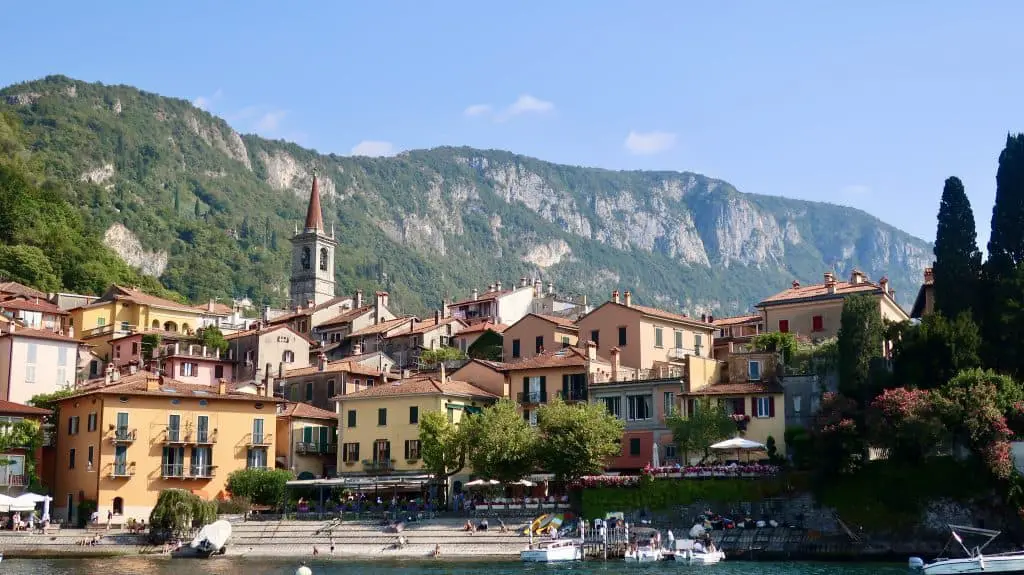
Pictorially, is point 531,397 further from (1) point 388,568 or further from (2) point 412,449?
(1) point 388,568

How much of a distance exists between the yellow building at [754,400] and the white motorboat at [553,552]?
40.3 ft

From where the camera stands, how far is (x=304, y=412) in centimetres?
8131

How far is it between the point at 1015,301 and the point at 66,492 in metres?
52.9

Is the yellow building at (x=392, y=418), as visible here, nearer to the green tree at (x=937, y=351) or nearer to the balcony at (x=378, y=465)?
the balcony at (x=378, y=465)

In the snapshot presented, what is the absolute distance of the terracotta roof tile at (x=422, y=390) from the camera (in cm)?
7481

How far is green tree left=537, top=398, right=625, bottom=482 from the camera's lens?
64500 mm

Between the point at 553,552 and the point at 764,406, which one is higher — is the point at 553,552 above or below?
below

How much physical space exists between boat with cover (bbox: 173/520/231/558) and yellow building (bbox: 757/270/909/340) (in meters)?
37.1

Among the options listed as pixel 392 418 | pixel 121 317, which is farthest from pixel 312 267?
pixel 392 418

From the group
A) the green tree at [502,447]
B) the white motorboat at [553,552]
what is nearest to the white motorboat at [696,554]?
the white motorboat at [553,552]

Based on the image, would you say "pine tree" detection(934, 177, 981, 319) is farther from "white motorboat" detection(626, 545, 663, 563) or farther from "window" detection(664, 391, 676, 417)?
"white motorboat" detection(626, 545, 663, 563)

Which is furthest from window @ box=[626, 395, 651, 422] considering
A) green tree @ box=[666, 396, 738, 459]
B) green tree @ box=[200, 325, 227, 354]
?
green tree @ box=[200, 325, 227, 354]

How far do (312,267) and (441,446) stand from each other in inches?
3572

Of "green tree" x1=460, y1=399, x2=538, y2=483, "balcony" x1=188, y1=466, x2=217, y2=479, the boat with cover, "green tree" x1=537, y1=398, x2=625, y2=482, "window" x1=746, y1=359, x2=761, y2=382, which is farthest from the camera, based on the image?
"balcony" x1=188, y1=466, x2=217, y2=479
